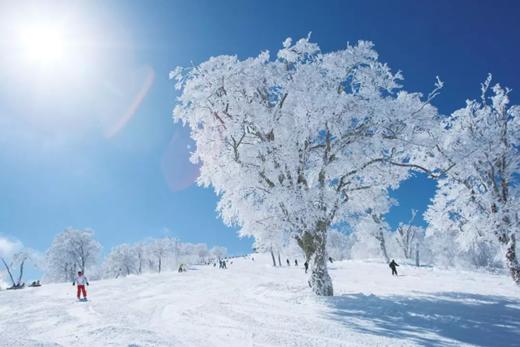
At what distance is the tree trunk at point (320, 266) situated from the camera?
1414 cm

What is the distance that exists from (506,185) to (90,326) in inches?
892

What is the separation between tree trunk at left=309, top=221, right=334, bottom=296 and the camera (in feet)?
46.4

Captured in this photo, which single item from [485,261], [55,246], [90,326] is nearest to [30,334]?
[90,326]

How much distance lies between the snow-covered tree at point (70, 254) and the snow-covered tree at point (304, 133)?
63.2 meters

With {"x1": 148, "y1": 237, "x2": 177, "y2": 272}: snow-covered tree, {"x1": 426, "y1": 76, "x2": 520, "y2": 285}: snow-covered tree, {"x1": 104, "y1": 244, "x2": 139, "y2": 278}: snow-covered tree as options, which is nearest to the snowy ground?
{"x1": 426, "y1": 76, "x2": 520, "y2": 285}: snow-covered tree

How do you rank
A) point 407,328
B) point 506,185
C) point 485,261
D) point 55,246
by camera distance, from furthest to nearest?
1. point 485,261
2. point 55,246
3. point 506,185
4. point 407,328

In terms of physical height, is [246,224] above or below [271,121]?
below

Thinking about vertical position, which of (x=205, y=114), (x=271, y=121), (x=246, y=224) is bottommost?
(x=246, y=224)

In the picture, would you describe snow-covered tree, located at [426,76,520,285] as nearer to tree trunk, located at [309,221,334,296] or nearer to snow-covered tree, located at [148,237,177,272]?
tree trunk, located at [309,221,334,296]

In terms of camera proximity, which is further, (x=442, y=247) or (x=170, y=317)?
(x=442, y=247)

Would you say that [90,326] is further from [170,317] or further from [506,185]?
[506,185]

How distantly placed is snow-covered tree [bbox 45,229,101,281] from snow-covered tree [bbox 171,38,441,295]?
6323 cm

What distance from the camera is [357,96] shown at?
1388 centimetres

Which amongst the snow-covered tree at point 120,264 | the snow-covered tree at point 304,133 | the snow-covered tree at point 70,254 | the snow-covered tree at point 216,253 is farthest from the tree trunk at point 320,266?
the snow-covered tree at point 216,253
